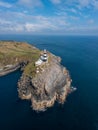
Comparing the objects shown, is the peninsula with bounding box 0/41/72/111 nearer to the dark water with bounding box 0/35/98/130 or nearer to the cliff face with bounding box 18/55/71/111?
the cliff face with bounding box 18/55/71/111

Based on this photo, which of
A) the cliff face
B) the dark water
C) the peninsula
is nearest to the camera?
the dark water

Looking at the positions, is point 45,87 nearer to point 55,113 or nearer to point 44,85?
point 44,85

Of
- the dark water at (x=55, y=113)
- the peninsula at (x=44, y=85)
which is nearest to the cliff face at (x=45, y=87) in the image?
the peninsula at (x=44, y=85)

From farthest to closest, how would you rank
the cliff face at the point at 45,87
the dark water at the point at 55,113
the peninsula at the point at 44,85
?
the peninsula at the point at 44,85
the cliff face at the point at 45,87
the dark water at the point at 55,113

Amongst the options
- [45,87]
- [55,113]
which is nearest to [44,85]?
[45,87]

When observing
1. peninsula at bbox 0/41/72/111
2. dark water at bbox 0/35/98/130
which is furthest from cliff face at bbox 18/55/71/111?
dark water at bbox 0/35/98/130

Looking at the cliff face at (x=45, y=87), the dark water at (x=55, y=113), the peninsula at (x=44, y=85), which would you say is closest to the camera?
the dark water at (x=55, y=113)

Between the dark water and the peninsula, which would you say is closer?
the dark water

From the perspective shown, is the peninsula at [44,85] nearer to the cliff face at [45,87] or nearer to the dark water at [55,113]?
the cliff face at [45,87]
